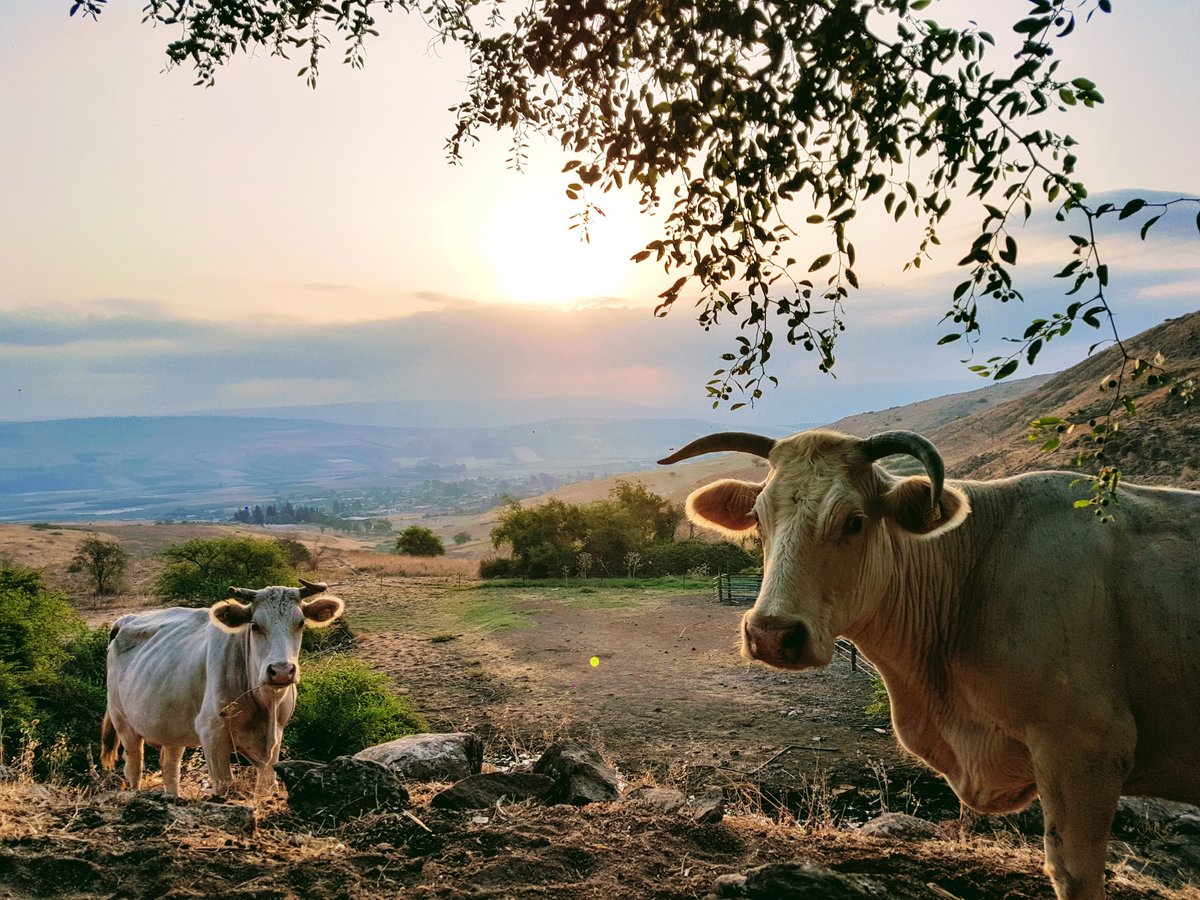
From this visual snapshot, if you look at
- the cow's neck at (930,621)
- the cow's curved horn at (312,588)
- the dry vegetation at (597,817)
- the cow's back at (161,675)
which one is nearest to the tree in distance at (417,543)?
the dry vegetation at (597,817)

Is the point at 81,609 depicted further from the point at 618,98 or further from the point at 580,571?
the point at 618,98

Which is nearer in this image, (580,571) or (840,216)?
(840,216)

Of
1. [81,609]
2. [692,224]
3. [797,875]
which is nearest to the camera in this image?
[797,875]

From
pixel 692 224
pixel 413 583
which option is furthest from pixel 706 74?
pixel 413 583

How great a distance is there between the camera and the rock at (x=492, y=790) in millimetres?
5852

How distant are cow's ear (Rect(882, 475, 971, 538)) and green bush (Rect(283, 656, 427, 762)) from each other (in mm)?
11073

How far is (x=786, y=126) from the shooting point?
12.2ft

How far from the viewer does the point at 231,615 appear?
780 cm

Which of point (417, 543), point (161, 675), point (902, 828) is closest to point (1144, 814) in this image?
point (902, 828)

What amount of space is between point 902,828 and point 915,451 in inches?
197

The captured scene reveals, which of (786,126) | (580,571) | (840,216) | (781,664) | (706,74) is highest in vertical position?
(706,74)

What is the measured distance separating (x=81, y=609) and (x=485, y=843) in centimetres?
→ 3022

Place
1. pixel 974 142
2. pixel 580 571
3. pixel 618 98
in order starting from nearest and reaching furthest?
1. pixel 974 142
2. pixel 618 98
3. pixel 580 571

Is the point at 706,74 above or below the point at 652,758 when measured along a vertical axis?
above
